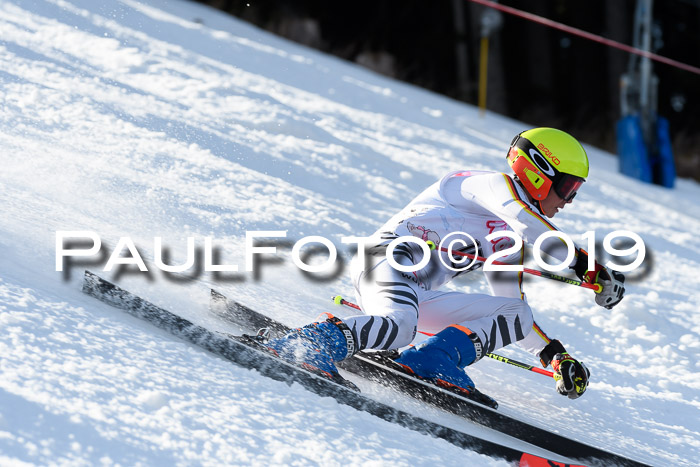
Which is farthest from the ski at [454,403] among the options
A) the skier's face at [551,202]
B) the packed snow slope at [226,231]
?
the skier's face at [551,202]

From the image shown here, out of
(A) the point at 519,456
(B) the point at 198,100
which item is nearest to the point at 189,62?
(B) the point at 198,100

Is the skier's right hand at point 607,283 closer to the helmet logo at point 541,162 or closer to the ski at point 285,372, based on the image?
the helmet logo at point 541,162

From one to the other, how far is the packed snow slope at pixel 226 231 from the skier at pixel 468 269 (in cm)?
23

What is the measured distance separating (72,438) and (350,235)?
3089 mm

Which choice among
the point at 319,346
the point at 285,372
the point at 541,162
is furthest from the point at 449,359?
the point at 541,162

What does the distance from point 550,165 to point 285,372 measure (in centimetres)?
132

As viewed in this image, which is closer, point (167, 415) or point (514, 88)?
point (167, 415)

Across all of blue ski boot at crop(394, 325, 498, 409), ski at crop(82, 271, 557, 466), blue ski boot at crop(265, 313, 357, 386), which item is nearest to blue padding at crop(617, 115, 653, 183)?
blue ski boot at crop(394, 325, 498, 409)

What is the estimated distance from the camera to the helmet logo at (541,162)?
338cm

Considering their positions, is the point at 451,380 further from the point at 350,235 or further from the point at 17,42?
the point at 17,42

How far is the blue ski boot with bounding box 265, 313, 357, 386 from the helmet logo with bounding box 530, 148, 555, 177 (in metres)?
1.00

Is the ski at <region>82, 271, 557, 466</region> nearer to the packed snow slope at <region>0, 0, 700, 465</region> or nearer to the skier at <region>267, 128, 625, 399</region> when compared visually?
the packed snow slope at <region>0, 0, 700, 465</region>

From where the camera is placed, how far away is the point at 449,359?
10.7ft

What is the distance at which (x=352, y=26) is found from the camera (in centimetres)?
1822
